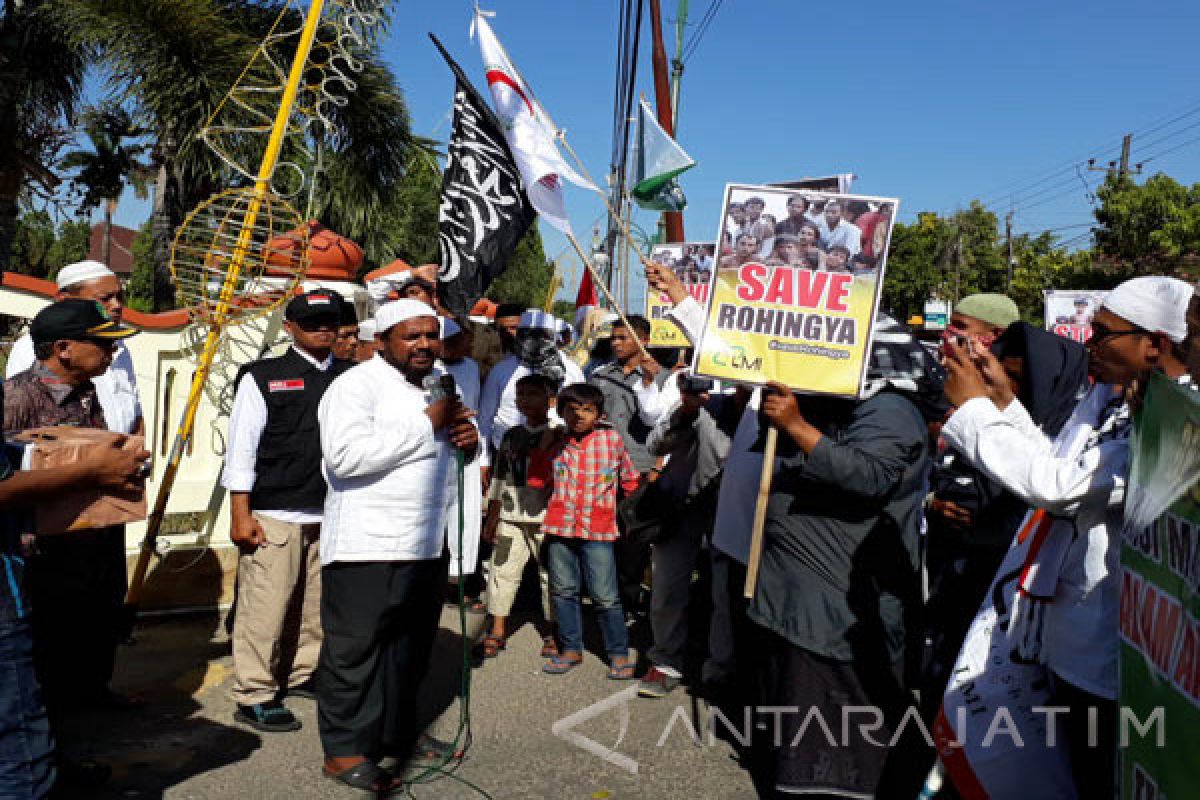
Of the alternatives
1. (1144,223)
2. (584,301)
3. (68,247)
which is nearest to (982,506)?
(584,301)

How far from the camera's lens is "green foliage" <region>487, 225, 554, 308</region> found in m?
43.5

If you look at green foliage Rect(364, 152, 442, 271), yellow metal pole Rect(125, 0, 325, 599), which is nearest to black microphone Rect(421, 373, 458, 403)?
yellow metal pole Rect(125, 0, 325, 599)

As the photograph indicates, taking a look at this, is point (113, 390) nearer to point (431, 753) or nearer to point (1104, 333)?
point (431, 753)

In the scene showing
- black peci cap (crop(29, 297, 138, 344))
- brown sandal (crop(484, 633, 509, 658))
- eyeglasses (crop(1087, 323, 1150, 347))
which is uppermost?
eyeglasses (crop(1087, 323, 1150, 347))

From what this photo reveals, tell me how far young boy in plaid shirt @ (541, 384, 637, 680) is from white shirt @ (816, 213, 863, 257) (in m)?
2.37

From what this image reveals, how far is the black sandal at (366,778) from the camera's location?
13.0 ft

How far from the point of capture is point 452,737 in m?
4.66

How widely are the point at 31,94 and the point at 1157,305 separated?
18.7 meters

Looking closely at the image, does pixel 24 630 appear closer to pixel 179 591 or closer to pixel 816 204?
pixel 816 204

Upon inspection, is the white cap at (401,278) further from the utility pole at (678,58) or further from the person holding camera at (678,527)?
the utility pole at (678,58)

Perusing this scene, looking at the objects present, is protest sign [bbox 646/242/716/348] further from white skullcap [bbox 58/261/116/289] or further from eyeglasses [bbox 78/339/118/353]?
eyeglasses [bbox 78/339/118/353]

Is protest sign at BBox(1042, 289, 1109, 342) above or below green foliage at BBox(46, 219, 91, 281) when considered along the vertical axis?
below

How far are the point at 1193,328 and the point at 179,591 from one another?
5.88 metres

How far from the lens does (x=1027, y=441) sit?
2805 millimetres
